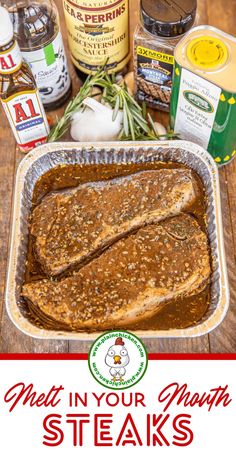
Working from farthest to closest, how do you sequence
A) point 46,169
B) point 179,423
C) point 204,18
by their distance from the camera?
point 204,18 → point 46,169 → point 179,423

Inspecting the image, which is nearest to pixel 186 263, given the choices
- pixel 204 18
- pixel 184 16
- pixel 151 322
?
pixel 151 322

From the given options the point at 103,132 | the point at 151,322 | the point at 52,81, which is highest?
the point at 52,81

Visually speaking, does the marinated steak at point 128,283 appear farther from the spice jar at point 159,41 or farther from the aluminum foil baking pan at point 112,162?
the spice jar at point 159,41

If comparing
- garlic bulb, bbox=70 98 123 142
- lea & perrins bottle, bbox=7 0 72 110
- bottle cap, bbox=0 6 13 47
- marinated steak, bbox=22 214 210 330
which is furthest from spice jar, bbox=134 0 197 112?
marinated steak, bbox=22 214 210 330

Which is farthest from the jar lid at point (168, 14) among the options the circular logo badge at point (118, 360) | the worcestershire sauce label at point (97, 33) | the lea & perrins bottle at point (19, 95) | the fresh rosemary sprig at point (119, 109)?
the circular logo badge at point (118, 360)

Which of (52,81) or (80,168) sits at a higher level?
(52,81)

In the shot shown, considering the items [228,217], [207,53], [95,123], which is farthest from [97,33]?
[228,217]

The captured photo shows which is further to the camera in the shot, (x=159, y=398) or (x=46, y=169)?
(x=46, y=169)

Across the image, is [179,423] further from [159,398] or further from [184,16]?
[184,16]

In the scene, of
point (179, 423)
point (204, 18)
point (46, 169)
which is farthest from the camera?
point (204, 18)
